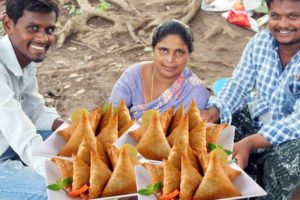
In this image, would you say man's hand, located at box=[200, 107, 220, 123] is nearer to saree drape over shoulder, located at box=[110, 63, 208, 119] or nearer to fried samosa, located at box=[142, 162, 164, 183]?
saree drape over shoulder, located at box=[110, 63, 208, 119]

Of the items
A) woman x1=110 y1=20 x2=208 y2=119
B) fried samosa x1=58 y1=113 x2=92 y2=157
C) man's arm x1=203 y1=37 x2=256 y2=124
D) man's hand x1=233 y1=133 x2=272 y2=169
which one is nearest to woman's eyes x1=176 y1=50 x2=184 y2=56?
woman x1=110 y1=20 x2=208 y2=119

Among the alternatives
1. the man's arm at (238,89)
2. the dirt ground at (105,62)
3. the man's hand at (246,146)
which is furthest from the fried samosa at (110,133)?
the dirt ground at (105,62)

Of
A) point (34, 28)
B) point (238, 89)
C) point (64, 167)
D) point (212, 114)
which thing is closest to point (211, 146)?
point (64, 167)

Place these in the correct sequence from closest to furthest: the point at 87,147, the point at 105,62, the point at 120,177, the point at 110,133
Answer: the point at 120,177, the point at 87,147, the point at 110,133, the point at 105,62

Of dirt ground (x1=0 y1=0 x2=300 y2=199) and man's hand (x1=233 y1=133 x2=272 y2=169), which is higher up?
man's hand (x1=233 y1=133 x2=272 y2=169)

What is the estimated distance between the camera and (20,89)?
2963 millimetres

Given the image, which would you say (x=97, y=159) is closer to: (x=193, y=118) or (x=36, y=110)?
(x=193, y=118)

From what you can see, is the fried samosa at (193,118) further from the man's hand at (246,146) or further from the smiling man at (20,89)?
the smiling man at (20,89)

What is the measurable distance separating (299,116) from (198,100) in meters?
0.75

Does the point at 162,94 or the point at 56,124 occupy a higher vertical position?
the point at 162,94

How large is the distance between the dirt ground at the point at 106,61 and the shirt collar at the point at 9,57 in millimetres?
1780

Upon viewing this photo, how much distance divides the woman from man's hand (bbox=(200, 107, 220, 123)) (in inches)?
5.7

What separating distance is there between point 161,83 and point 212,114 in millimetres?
486

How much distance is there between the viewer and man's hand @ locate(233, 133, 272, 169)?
2.54 meters
